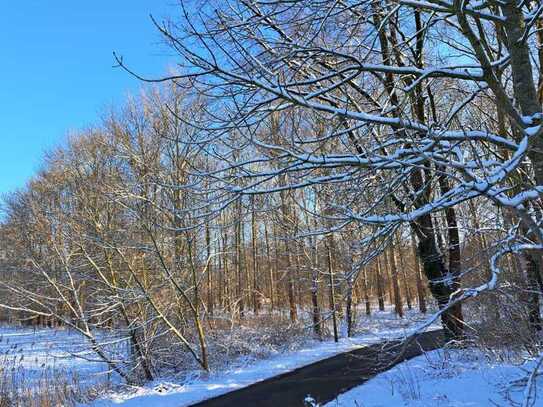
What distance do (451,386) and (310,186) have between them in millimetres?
4108

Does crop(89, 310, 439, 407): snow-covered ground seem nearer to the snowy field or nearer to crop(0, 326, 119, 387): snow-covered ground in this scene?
the snowy field

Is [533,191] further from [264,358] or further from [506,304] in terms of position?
[264,358]

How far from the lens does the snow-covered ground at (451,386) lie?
17.5 feet

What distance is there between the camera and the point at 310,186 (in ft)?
13.4

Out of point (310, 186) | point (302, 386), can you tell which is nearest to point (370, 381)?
point (302, 386)

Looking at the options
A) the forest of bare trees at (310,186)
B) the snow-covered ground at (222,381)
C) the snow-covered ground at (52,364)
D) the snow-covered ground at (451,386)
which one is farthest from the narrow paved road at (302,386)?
the snow-covered ground at (52,364)

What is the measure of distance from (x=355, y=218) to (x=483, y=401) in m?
3.76

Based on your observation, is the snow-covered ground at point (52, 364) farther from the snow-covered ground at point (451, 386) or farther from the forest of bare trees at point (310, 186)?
the snow-covered ground at point (451, 386)

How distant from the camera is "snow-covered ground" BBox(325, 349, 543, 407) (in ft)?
17.5

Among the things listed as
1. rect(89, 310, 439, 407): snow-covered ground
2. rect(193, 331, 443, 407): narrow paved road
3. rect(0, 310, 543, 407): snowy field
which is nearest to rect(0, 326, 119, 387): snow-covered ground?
rect(0, 310, 543, 407): snowy field

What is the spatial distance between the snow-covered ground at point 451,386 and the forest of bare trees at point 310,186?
0.57 metres

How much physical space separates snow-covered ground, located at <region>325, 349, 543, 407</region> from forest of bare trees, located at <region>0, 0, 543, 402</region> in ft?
1.86

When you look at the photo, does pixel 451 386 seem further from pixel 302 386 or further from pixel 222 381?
pixel 222 381

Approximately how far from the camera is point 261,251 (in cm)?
2858
